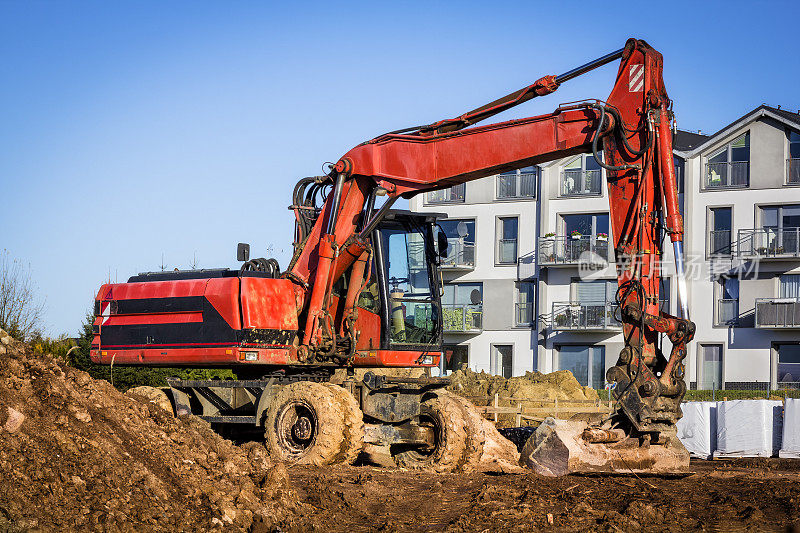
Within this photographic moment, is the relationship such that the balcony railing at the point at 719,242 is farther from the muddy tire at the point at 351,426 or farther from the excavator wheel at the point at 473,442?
the muddy tire at the point at 351,426

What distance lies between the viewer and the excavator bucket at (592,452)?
11.6 m

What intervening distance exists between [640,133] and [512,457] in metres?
5.83

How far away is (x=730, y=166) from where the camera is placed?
38250mm

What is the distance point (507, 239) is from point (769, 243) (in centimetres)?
1091

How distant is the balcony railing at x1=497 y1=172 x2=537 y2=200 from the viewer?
42.3 metres

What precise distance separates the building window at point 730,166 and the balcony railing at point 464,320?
35.7 feet

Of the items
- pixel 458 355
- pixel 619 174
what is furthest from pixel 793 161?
pixel 619 174

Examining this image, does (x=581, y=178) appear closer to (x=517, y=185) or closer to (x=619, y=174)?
(x=517, y=185)

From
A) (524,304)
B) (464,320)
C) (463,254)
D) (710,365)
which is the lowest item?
(710,365)

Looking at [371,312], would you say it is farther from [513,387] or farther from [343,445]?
[513,387]

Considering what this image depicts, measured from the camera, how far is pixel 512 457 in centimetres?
1562

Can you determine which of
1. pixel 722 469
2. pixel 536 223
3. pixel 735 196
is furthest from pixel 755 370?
pixel 722 469

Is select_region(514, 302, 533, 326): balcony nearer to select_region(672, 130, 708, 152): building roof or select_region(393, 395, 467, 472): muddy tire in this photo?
select_region(672, 130, 708, 152): building roof

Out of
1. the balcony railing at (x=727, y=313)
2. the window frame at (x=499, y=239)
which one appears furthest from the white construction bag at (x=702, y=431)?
the window frame at (x=499, y=239)
